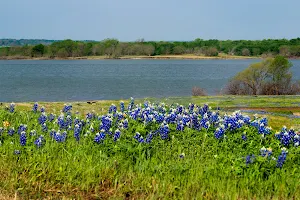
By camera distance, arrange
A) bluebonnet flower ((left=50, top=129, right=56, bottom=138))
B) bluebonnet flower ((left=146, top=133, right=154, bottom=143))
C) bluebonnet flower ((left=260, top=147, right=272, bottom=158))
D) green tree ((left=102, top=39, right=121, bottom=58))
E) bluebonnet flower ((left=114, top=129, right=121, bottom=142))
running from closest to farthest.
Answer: bluebonnet flower ((left=260, top=147, right=272, bottom=158))
bluebonnet flower ((left=146, top=133, right=154, bottom=143))
bluebonnet flower ((left=114, top=129, right=121, bottom=142))
bluebonnet flower ((left=50, top=129, right=56, bottom=138))
green tree ((left=102, top=39, right=121, bottom=58))

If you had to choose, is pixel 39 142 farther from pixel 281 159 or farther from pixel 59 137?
pixel 281 159

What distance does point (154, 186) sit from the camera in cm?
565

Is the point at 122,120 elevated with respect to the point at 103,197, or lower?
elevated

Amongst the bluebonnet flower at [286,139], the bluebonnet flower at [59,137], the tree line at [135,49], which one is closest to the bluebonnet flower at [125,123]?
the bluebonnet flower at [59,137]

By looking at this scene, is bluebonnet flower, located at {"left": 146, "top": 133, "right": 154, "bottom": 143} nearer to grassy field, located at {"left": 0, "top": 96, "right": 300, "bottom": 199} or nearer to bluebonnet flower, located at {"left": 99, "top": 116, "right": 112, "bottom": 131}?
grassy field, located at {"left": 0, "top": 96, "right": 300, "bottom": 199}

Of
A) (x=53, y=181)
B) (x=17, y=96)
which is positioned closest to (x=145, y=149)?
(x=53, y=181)

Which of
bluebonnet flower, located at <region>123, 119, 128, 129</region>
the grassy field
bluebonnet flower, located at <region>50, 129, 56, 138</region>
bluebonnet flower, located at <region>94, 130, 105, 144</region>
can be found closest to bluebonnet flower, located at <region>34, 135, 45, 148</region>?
the grassy field

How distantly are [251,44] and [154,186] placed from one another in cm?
13469

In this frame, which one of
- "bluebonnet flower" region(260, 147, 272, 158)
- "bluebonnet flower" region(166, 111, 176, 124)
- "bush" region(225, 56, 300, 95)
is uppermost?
"bluebonnet flower" region(166, 111, 176, 124)

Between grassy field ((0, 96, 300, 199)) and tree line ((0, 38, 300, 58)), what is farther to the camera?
tree line ((0, 38, 300, 58))

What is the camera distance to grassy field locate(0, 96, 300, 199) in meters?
5.59

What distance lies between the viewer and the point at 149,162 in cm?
630

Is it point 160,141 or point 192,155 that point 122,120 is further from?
point 192,155

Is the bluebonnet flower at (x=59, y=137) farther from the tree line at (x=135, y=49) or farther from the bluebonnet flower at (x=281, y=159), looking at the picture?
the tree line at (x=135, y=49)
